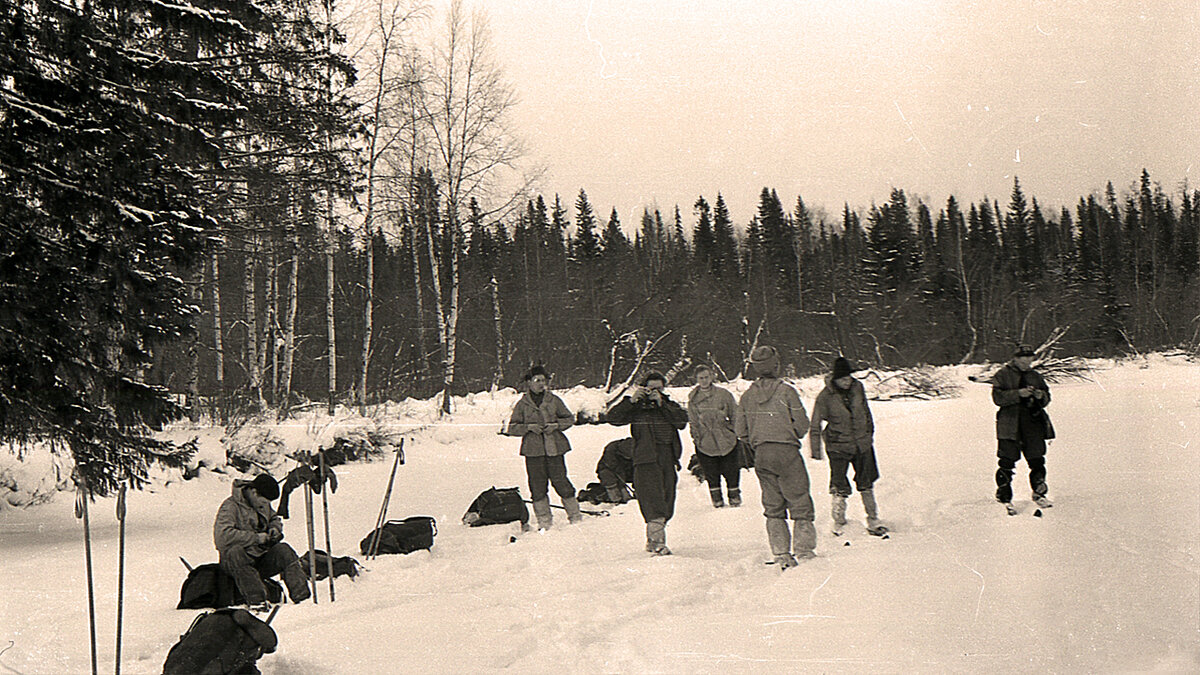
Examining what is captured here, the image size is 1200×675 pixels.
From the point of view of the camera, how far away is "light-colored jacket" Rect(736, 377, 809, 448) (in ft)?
21.5

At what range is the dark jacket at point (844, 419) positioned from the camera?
24.7ft

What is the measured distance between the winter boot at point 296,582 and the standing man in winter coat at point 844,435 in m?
4.48

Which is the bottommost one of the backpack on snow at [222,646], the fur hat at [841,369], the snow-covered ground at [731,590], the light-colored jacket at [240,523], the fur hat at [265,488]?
the snow-covered ground at [731,590]

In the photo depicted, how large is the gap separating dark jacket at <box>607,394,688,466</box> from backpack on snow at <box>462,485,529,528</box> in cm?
240

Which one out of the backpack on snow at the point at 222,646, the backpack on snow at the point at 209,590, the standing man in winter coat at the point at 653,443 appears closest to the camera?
the backpack on snow at the point at 222,646

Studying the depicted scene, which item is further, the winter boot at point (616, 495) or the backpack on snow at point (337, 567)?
the winter boot at point (616, 495)

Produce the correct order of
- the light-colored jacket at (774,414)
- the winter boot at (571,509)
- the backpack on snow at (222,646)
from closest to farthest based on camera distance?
the backpack on snow at (222,646)
the light-colored jacket at (774,414)
the winter boot at (571,509)

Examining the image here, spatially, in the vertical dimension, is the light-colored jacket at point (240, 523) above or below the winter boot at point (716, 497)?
above

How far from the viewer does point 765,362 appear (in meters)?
6.77

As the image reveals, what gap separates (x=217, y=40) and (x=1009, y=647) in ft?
23.1

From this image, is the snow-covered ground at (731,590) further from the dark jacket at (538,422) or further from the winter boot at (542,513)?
the dark jacket at (538,422)

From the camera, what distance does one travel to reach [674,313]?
101 ft

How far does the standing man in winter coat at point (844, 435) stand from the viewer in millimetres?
7504

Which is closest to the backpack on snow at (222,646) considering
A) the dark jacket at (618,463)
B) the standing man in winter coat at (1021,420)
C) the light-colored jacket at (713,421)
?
the light-colored jacket at (713,421)
